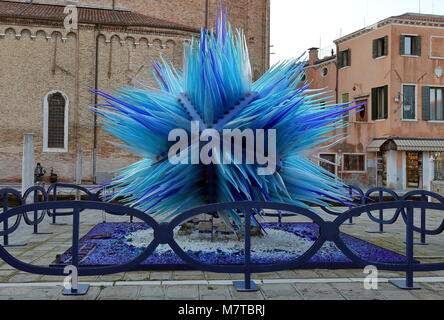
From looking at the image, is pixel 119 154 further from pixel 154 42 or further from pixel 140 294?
pixel 140 294

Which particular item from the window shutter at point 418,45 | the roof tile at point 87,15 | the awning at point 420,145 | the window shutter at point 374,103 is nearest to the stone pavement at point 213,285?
the awning at point 420,145

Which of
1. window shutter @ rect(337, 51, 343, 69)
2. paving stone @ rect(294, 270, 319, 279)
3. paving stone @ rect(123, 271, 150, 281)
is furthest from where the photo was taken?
window shutter @ rect(337, 51, 343, 69)

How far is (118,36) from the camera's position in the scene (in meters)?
27.1

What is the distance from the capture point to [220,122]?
17.8ft

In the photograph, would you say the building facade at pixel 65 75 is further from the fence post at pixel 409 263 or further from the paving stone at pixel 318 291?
the fence post at pixel 409 263

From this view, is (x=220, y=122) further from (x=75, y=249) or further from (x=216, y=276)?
(x=75, y=249)

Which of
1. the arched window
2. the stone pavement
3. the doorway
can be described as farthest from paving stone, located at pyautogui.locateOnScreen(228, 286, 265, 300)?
the doorway

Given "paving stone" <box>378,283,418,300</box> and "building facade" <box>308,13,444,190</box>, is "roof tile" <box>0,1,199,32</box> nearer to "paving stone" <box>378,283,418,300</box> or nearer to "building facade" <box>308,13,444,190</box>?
"building facade" <box>308,13,444,190</box>

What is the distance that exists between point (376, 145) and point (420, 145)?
258cm

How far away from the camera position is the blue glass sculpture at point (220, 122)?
539 centimetres

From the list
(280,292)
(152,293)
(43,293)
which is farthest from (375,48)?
(43,293)

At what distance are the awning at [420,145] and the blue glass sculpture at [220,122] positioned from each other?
22.9 metres

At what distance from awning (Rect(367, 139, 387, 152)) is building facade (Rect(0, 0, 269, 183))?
1348 centimetres

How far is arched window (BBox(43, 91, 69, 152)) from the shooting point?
1049 inches
